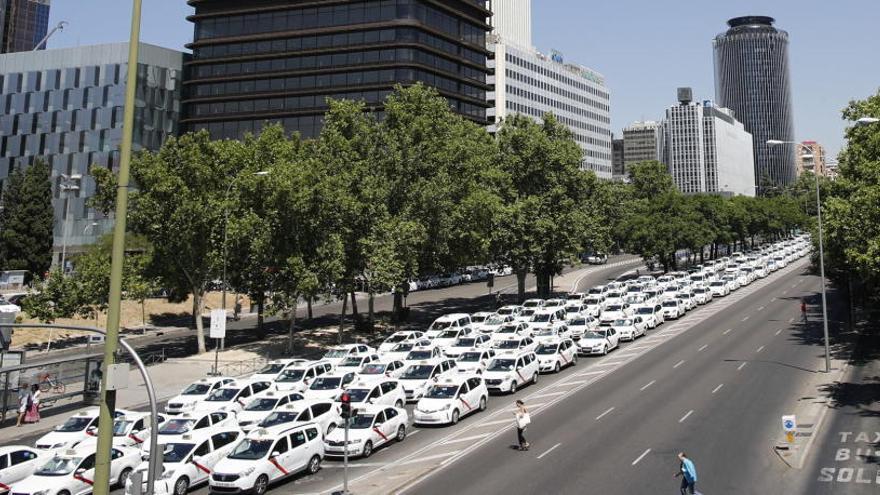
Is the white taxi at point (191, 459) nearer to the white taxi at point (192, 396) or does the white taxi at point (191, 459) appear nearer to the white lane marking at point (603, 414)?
the white taxi at point (192, 396)

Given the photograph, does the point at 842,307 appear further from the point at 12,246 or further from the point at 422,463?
the point at 12,246

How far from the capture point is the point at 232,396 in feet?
96.5

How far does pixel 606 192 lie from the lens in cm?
6869

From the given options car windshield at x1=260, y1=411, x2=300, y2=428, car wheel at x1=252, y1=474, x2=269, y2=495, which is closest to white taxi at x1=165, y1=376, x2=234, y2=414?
car windshield at x1=260, y1=411, x2=300, y2=428

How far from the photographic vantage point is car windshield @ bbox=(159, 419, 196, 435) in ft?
77.2

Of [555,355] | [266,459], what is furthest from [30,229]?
[266,459]

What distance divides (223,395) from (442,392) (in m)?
9.82

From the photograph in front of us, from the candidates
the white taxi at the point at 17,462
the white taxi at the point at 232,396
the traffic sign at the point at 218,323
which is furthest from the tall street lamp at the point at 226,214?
the white taxi at the point at 17,462

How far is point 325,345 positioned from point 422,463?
28061 millimetres

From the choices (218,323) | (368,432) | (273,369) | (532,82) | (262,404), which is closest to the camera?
(368,432)

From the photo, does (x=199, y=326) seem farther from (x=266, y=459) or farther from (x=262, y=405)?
(x=266, y=459)

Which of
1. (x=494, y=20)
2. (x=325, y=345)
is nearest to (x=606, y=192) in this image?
(x=325, y=345)

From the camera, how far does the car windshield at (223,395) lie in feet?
95.8

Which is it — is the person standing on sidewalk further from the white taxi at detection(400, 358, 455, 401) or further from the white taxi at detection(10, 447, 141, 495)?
the white taxi at detection(10, 447, 141, 495)
